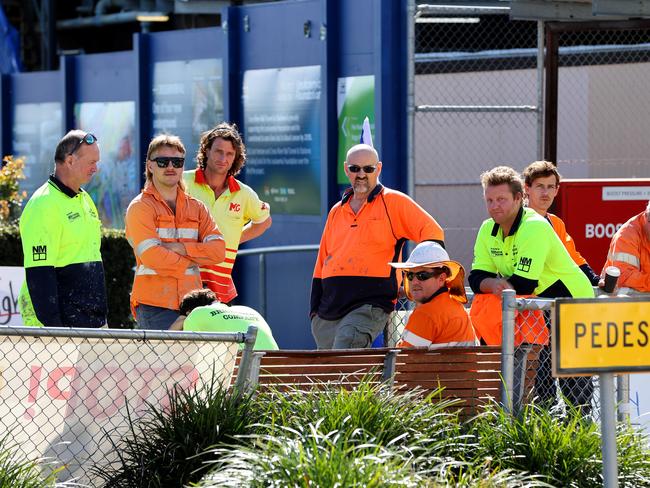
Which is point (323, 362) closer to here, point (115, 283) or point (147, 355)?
point (147, 355)

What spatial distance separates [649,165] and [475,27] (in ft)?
18.6

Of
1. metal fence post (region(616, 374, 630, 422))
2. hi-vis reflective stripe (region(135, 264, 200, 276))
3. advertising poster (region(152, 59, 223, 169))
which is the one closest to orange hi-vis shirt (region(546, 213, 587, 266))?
metal fence post (region(616, 374, 630, 422))

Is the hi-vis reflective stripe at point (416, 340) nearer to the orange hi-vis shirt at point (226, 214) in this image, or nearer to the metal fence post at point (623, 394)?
the metal fence post at point (623, 394)

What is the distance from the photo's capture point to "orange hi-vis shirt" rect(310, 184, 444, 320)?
7.22 m

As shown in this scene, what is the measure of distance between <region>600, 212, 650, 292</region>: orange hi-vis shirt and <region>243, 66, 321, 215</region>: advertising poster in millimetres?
4302

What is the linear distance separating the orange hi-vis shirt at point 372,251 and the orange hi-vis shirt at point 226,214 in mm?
730

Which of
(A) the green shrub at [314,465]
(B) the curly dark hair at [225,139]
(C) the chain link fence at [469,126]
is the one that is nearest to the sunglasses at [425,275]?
(B) the curly dark hair at [225,139]

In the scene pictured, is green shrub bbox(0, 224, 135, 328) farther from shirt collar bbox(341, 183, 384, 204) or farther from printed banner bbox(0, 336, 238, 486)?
printed banner bbox(0, 336, 238, 486)

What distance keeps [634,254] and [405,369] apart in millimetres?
2611

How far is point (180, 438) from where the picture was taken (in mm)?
5055

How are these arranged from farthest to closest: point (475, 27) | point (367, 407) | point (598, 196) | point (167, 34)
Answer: point (475, 27), point (167, 34), point (598, 196), point (367, 407)

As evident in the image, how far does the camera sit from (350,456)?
4.66m

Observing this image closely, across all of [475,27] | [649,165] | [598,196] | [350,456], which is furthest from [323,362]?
[475,27]

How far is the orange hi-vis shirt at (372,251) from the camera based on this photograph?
7.22 meters
